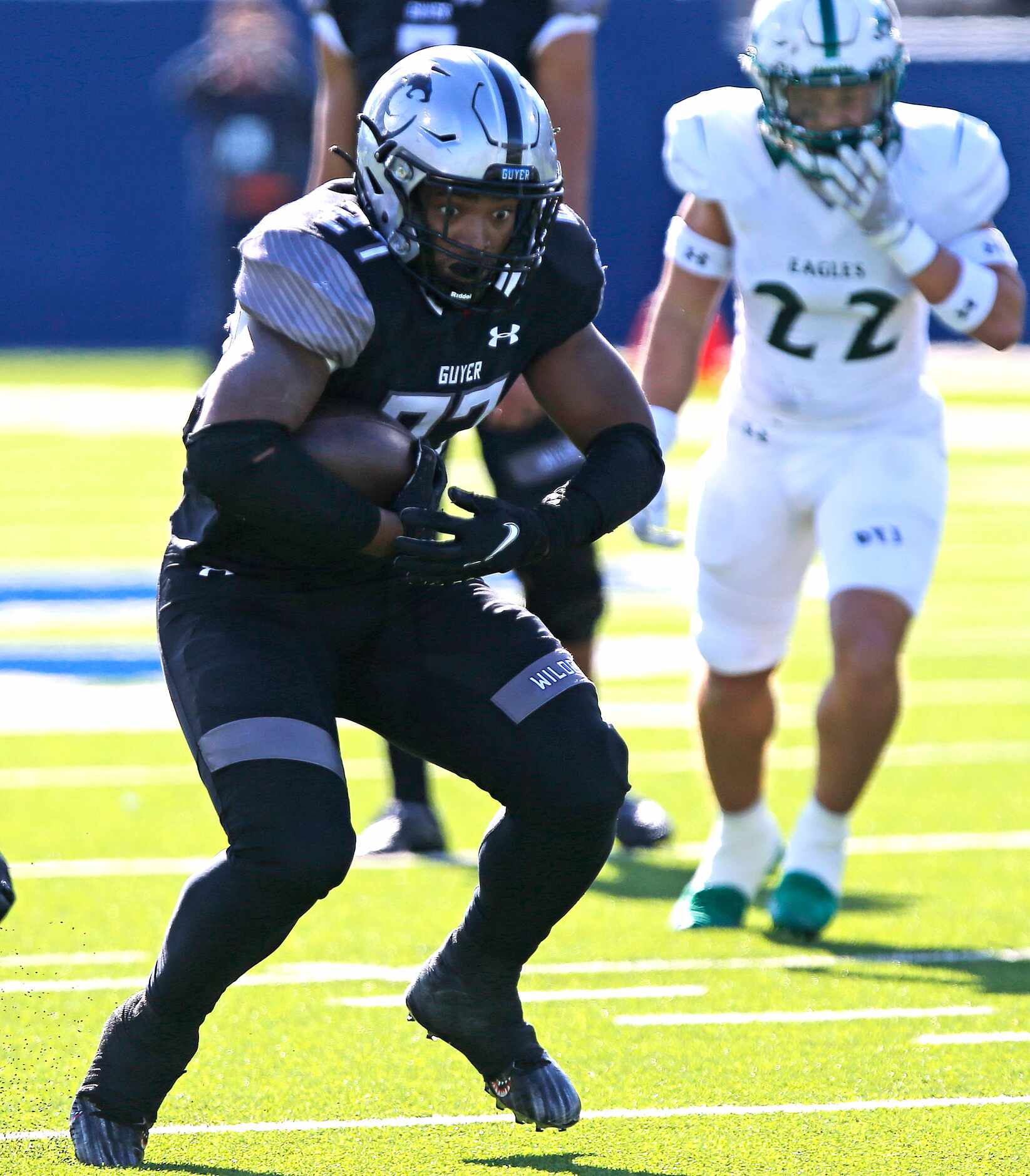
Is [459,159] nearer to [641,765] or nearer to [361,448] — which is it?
[361,448]

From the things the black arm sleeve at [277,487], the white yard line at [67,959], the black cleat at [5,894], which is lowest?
the white yard line at [67,959]

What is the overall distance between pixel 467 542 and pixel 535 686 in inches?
10.2

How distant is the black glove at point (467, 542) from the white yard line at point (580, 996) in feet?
3.60

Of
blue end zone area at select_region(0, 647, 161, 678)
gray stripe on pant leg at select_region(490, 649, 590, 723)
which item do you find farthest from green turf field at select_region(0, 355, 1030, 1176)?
gray stripe on pant leg at select_region(490, 649, 590, 723)

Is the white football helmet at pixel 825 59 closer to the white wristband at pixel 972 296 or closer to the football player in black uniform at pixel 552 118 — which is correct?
the white wristband at pixel 972 296

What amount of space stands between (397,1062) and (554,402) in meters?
1.10

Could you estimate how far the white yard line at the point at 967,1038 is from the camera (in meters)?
3.59

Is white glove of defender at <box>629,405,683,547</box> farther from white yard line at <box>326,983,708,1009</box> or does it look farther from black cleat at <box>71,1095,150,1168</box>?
black cleat at <box>71,1095,150,1168</box>

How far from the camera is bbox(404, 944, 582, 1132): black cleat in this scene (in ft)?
10.2

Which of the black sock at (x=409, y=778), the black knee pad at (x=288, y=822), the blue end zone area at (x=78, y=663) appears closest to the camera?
the black knee pad at (x=288, y=822)

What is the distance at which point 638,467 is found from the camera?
3.29 meters

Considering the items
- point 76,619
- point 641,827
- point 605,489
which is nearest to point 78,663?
point 76,619

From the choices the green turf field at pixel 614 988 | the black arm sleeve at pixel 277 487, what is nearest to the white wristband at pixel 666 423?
the green turf field at pixel 614 988

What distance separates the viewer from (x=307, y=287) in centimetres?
300
